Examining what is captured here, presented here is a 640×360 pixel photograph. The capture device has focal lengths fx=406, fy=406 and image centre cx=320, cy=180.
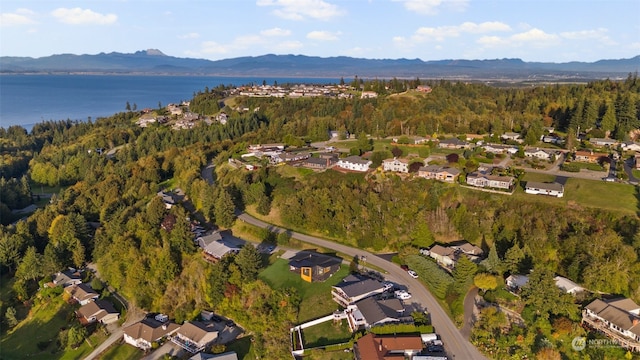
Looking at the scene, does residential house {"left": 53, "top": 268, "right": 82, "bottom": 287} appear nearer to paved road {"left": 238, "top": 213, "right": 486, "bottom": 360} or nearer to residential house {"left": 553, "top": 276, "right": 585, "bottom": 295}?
paved road {"left": 238, "top": 213, "right": 486, "bottom": 360}

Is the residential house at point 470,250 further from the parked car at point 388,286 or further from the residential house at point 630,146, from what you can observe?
the residential house at point 630,146

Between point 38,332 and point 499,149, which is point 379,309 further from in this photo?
point 499,149

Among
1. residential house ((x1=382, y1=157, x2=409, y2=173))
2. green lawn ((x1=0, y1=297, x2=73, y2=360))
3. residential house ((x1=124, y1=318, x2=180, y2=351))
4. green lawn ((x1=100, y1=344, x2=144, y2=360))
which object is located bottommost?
green lawn ((x1=0, y1=297, x2=73, y2=360))

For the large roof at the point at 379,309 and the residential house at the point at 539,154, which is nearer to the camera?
the large roof at the point at 379,309

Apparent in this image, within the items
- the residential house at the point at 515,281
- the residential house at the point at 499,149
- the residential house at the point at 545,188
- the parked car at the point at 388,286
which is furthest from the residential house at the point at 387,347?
the residential house at the point at 499,149

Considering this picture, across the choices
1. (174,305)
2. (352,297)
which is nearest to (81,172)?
(174,305)

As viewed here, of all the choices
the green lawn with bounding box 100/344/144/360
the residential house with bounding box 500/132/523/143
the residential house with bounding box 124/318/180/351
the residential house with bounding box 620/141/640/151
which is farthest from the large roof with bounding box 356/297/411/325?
the residential house with bounding box 620/141/640/151
